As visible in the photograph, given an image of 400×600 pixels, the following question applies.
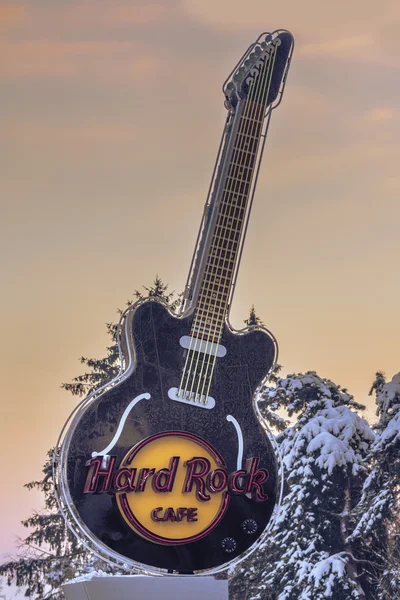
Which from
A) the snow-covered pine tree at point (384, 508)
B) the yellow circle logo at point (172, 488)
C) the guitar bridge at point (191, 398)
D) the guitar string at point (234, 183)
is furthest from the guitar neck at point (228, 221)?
the snow-covered pine tree at point (384, 508)

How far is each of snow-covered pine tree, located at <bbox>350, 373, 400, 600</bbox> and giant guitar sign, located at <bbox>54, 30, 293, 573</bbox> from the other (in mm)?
6720

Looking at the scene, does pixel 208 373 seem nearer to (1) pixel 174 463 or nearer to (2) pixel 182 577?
(1) pixel 174 463

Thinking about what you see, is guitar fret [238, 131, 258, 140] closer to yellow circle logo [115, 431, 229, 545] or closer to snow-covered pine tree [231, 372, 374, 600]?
yellow circle logo [115, 431, 229, 545]

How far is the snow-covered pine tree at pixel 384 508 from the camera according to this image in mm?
18922

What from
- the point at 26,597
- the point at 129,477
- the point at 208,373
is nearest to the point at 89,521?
the point at 129,477

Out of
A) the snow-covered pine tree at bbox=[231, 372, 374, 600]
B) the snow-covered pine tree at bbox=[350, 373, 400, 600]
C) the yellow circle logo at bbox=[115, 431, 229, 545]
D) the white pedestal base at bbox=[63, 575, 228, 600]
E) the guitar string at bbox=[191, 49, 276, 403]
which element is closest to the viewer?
the white pedestal base at bbox=[63, 575, 228, 600]

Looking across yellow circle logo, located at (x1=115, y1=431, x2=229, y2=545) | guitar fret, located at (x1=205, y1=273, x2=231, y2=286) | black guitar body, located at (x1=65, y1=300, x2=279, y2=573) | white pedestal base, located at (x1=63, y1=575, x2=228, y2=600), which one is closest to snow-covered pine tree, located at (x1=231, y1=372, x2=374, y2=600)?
black guitar body, located at (x1=65, y1=300, x2=279, y2=573)

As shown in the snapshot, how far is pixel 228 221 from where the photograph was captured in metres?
13.2

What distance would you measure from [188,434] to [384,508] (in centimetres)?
753

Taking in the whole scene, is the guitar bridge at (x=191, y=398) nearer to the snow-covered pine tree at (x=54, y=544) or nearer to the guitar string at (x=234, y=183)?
the guitar string at (x=234, y=183)

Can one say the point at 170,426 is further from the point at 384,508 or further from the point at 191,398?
the point at 384,508

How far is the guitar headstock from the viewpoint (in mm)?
13631

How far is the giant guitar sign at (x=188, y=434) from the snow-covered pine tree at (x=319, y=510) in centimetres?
702

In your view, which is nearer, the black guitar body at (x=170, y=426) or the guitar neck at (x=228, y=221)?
the black guitar body at (x=170, y=426)
